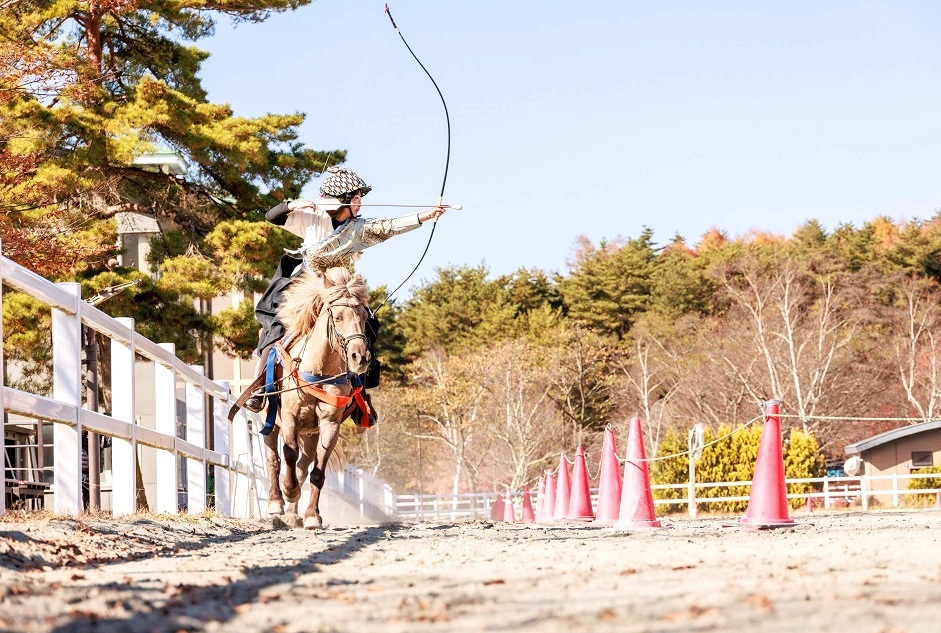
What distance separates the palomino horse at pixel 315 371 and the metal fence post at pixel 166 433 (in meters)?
0.94

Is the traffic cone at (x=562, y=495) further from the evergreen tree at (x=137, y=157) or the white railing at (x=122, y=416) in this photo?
the evergreen tree at (x=137, y=157)

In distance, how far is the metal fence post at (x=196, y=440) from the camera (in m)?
13.5

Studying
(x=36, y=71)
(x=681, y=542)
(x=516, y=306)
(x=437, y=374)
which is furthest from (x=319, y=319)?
(x=516, y=306)

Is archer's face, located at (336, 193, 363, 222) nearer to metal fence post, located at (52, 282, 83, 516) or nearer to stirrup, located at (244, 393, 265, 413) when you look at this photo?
stirrup, located at (244, 393, 265, 413)

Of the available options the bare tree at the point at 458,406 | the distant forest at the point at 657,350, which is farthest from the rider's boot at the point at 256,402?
the bare tree at the point at 458,406

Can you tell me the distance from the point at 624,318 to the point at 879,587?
55183mm

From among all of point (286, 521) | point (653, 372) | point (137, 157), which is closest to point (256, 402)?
point (286, 521)

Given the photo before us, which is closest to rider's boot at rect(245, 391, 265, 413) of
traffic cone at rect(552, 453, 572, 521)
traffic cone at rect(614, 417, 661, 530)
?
traffic cone at rect(614, 417, 661, 530)

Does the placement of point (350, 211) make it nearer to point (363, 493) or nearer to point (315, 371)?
point (315, 371)

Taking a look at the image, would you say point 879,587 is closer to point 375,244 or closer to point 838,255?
point 375,244

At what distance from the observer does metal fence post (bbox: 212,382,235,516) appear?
49.2 ft

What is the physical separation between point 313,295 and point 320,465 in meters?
1.51

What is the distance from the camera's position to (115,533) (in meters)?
7.98

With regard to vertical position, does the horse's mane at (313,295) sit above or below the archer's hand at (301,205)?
below
